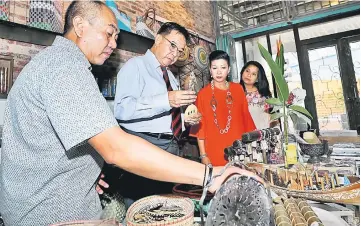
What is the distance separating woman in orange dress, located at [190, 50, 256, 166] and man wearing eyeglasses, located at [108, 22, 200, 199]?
439 millimetres

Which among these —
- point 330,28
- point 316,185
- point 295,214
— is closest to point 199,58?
point 330,28

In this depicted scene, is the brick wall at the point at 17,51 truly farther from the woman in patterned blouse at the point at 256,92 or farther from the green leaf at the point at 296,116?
the green leaf at the point at 296,116

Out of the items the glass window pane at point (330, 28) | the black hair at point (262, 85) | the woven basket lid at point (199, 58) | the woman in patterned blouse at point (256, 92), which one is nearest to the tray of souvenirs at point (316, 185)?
the woman in patterned blouse at point (256, 92)

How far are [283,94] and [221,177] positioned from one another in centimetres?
131

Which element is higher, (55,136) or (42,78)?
(42,78)

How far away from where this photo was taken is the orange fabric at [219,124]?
2.24 m

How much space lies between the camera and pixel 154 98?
1522 millimetres

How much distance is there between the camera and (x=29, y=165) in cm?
77

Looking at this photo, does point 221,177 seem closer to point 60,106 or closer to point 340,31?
point 60,106

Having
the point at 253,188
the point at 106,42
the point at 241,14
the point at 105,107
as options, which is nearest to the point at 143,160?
the point at 105,107

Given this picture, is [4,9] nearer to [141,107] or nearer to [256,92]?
[141,107]

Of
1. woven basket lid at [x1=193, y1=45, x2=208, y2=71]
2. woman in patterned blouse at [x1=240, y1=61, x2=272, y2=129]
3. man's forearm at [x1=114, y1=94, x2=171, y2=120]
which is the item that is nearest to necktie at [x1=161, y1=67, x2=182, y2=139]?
man's forearm at [x1=114, y1=94, x2=171, y2=120]

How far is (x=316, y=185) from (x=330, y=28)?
18.3 feet

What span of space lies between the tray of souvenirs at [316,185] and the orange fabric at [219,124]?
79cm
